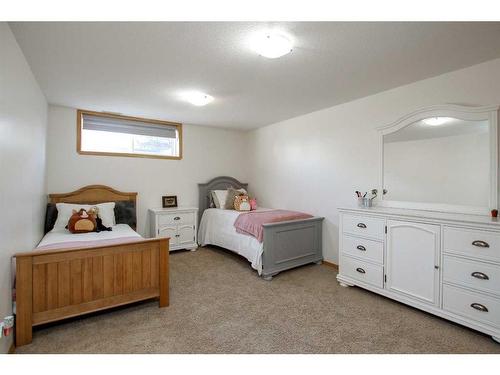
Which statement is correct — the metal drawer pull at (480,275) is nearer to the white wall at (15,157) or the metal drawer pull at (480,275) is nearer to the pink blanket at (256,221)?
the pink blanket at (256,221)

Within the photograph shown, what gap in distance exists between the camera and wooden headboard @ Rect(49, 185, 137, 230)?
3.47 metres

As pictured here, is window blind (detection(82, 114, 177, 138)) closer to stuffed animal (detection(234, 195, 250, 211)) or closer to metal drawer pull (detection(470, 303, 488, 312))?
stuffed animal (detection(234, 195, 250, 211))

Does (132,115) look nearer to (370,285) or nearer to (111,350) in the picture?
(111,350)

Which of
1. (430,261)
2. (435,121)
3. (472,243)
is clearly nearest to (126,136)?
(435,121)

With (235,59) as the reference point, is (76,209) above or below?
below

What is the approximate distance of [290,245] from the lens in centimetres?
329

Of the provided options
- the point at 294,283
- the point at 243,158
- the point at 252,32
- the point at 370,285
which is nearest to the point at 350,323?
the point at 370,285

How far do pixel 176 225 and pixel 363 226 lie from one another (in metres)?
2.80

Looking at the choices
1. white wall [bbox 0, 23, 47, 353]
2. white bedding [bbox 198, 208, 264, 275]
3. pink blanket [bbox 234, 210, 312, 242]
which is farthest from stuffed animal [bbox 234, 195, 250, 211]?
white wall [bbox 0, 23, 47, 353]

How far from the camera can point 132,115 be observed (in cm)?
398

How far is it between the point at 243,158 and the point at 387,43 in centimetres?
A: 362

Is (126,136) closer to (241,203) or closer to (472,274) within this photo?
(241,203)

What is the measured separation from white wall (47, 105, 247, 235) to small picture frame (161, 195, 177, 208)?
83 millimetres

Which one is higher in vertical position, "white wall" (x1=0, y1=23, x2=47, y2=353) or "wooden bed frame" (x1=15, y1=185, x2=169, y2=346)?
"white wall" (x1=0, y1=23, x2=47, y2=353)
